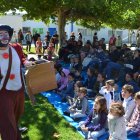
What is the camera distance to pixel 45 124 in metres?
6.95

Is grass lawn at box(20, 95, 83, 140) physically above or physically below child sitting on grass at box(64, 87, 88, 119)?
below

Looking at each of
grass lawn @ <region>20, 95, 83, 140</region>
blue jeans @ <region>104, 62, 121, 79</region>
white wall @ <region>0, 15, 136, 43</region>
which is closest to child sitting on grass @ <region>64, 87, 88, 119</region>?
grass lawn @ <region>20, 95, 83, 140</region>

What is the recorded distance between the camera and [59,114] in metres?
7.70

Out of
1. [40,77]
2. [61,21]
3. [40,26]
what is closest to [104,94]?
[40,77]

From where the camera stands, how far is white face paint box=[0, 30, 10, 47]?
4.70 meters

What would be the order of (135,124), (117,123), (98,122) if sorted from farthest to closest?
(135,124) < (98,122) < (117,123)

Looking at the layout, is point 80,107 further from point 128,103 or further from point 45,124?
point 128,103

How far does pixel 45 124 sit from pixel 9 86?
96.4 inches

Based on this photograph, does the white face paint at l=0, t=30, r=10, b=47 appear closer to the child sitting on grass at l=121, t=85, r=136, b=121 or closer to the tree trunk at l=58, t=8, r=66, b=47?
the child sitting on grass at l=121, t=85, r=136, b=121

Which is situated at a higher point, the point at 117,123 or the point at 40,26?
the point at 40,26

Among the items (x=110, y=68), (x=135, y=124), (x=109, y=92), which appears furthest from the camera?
(x=110, y=68)

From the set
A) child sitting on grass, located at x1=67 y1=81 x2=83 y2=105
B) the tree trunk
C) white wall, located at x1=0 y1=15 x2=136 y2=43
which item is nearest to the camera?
child sitting on grass, located at x1=67 y1=81 x2=83 y2=105

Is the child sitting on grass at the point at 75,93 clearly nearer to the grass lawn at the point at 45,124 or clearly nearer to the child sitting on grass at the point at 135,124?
the grass lawn at the point at 45,124

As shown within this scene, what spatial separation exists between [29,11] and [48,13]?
1.19 meters
